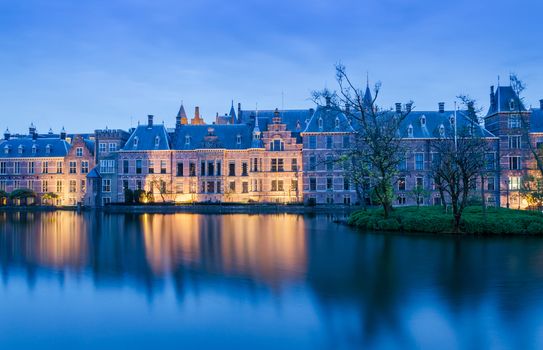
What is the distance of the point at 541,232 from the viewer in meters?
24.2

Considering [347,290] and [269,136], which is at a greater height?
[269,136]

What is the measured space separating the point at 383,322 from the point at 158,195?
51.0 meters

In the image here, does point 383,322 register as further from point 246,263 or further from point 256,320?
point 246,263

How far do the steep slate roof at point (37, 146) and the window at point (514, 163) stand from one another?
2276 inches

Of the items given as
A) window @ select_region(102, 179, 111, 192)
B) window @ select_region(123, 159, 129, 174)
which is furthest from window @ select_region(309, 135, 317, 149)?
window @ select_region(102, 179, 111, 192)

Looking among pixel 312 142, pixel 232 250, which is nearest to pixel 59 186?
pixel 312 142

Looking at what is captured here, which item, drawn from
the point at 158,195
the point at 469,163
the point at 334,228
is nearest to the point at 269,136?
the point at 158,195

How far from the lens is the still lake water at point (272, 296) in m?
8.66

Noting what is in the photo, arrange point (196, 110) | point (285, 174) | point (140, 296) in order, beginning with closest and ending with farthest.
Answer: point (140, 296), point (285, 174), point (196, 110)

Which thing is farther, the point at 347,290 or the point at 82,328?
the point at 347,290

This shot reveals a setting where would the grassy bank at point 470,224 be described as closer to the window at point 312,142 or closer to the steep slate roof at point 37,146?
the window at point 312,142

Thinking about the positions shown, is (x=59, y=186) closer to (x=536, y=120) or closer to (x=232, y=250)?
(x=232, y=250)

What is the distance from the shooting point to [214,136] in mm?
58469

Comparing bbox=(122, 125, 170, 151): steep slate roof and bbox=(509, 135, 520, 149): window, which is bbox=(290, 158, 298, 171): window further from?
bbox=(509, 135, 520, 149): window
